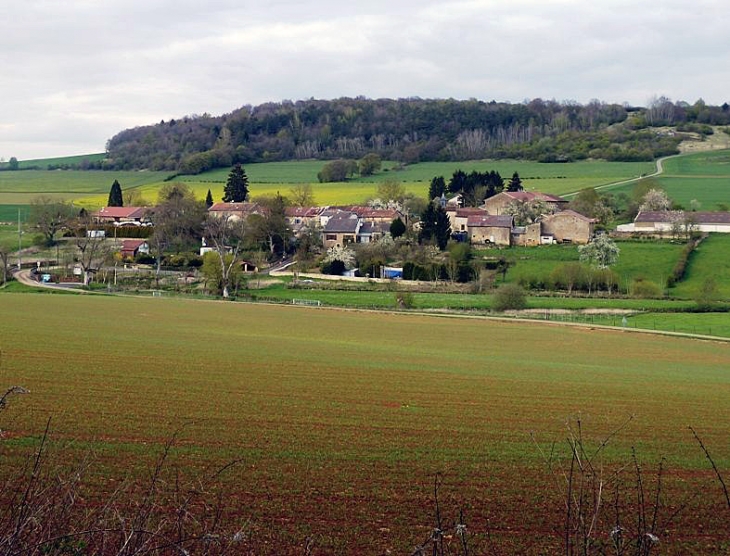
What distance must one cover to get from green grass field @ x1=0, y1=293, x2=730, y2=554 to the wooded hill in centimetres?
13045

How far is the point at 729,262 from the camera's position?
76938 millimetres

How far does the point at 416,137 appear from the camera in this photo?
186875 millimetres

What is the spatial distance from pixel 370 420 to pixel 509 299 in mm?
40238

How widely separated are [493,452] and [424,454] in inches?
55.9

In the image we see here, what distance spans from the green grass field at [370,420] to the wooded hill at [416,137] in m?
130

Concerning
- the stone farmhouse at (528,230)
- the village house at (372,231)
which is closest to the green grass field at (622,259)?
the stone farmhouse at (528,230)

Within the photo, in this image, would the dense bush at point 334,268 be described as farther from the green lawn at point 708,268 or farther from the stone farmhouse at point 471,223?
the green lawn at point 708,268

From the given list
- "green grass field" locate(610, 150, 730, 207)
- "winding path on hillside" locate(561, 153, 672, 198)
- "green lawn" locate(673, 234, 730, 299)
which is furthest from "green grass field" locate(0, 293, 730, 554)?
"winding path on hillside" locate(561, 153, 672, 198)

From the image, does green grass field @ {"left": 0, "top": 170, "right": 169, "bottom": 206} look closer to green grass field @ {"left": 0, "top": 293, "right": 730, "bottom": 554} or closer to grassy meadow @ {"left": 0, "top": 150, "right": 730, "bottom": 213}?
grassy meadow @ {"left": 0, "top": 150, "right": 730, "bottom": 213}

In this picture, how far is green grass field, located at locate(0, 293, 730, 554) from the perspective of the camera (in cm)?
1250

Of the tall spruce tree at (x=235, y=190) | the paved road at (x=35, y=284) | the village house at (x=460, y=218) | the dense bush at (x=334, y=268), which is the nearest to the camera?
the paved road at (x=35, y=284)

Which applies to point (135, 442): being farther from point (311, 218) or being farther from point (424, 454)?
point (311, 218)

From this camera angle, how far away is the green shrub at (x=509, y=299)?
58.5m

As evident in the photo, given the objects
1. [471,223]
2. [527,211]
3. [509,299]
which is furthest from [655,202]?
[509,299]
